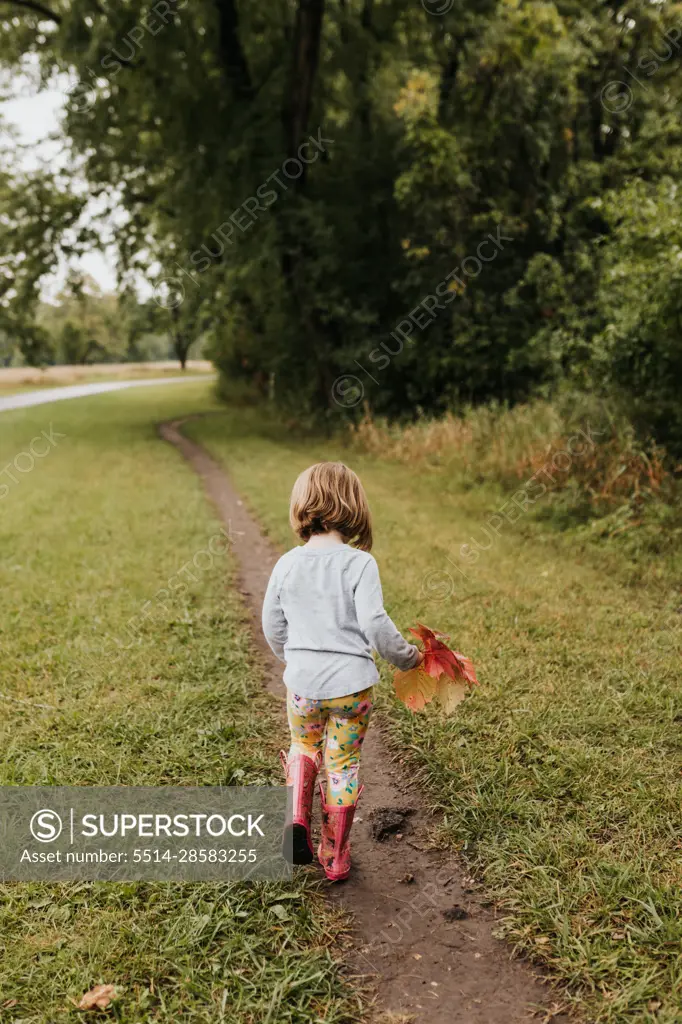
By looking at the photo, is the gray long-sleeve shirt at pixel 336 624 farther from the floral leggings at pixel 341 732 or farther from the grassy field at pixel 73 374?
the grassy field at pixel 73 374

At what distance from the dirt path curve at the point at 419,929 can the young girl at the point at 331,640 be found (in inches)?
8.7

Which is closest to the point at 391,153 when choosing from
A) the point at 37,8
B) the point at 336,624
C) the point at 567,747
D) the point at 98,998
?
the point at 37,8

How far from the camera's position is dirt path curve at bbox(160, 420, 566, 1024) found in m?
2.33

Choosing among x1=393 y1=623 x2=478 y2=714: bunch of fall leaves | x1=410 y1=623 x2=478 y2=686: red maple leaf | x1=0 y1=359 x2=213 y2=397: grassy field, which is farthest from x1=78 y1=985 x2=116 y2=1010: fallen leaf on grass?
x1=0 y1=359 x2=213 y2=397: grassy field

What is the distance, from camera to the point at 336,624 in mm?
2699

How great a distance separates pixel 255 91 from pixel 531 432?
9.46 meters

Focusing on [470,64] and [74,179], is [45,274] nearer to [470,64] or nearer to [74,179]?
[74,179]

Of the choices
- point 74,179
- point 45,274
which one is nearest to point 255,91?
point 74,179

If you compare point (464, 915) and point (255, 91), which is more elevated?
point (255, 91)

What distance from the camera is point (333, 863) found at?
112 inches

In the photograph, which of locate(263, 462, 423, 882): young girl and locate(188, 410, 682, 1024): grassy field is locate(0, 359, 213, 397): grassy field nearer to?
locate(188, 410, 682, 1024): grassy field

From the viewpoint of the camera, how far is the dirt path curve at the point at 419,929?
91.7 inches

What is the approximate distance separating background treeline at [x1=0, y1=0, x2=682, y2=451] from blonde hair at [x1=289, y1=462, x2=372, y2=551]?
8.60m

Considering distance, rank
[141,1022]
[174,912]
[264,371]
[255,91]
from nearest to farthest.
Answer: [141,1022]
[174,912]
[255,91]
[264,371]
